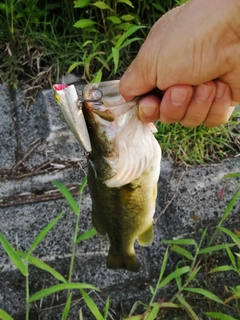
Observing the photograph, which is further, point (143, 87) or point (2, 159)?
point (2, 159)

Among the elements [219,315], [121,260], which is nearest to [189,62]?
[121,260]

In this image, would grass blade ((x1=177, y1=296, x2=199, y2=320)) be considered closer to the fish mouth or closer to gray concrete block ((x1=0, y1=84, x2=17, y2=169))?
the fish mouth

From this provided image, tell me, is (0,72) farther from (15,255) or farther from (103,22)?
(15,255)

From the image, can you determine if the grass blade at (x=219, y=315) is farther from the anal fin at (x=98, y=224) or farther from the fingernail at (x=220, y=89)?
the fingernail at (x=220, y=89)

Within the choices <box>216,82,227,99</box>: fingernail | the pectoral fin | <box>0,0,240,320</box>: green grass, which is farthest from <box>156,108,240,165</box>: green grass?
<box>216,82,227,99</box>: fingernail

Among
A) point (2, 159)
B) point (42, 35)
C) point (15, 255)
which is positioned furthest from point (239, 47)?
point (42, 35)

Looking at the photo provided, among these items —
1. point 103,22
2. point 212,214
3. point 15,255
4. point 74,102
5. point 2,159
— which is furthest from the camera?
point 103,22

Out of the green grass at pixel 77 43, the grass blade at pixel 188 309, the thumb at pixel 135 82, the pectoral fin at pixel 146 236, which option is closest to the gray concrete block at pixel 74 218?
the grass blade at pixel 188 309
